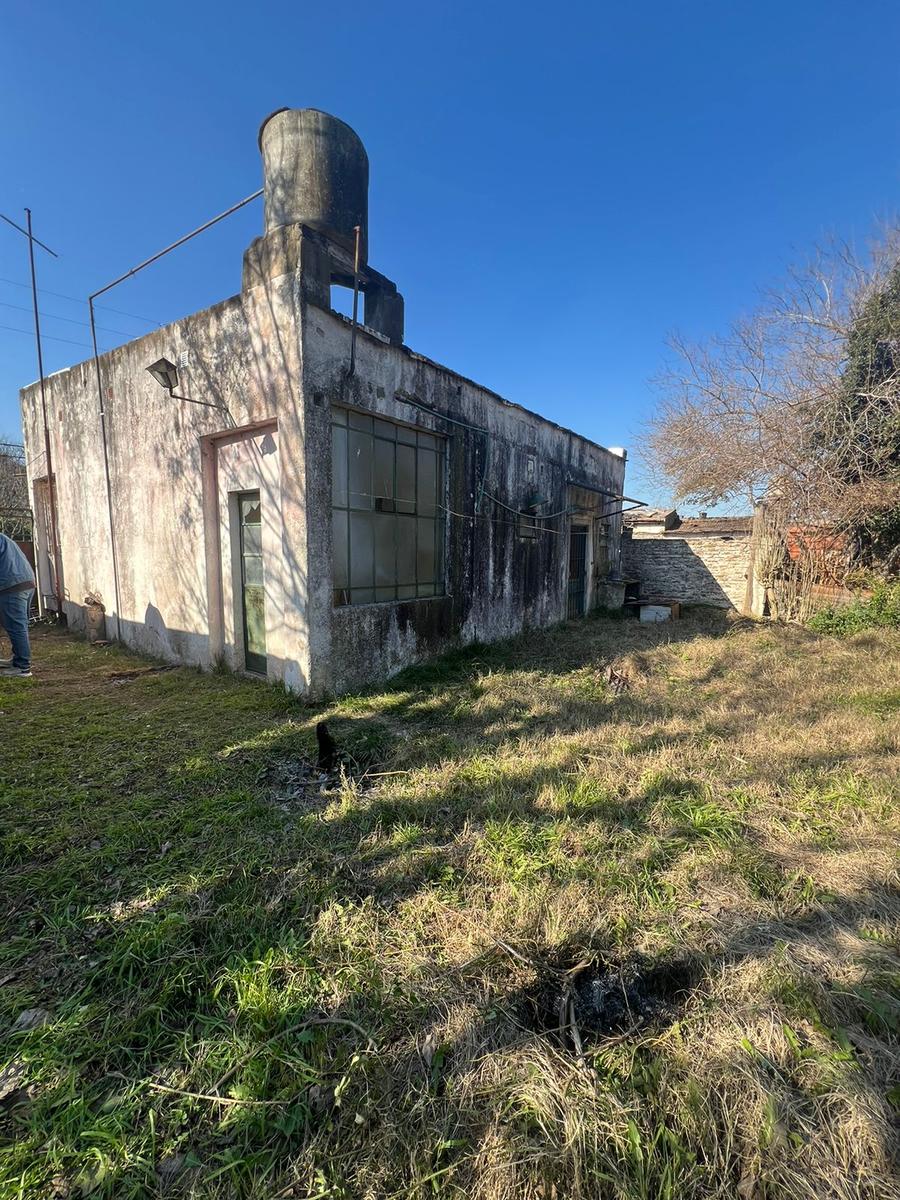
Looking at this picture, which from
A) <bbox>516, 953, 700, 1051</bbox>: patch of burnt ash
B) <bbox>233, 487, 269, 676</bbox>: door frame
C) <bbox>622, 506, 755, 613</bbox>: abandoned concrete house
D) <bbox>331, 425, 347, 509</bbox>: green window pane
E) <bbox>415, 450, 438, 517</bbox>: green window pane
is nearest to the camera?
<bbox>516, 953, 700, 1051</bbox>: patch of burnt ash

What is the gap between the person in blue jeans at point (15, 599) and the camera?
530 centimetres

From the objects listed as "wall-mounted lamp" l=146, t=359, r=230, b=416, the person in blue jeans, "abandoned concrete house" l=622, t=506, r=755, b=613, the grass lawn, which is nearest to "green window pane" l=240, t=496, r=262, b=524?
"wall-mounted lamp" l=146, t=359, r=230, b=416

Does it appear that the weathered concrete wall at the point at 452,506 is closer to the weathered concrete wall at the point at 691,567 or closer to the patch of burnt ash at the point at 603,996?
the patch of burnt ash at the point at 603,996

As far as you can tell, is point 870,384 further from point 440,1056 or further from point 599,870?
point 440,1056

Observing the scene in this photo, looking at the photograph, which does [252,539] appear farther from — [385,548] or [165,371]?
[165,371]

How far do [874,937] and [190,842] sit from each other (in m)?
3.17

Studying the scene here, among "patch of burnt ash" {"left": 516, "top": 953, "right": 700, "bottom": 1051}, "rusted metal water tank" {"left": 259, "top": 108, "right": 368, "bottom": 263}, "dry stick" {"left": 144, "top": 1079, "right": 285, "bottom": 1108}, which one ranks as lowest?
"patch of burnt ash" {"left": 516, "top": 953, "right": 700, "bottom": 1051}

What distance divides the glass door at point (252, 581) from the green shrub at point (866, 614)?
9720mm

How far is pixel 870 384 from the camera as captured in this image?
9141mm

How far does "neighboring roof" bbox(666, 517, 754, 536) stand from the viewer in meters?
13.7

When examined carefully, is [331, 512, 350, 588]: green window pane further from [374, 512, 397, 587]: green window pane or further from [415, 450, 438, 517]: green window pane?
[415, 450, 438, 517]: green window pane

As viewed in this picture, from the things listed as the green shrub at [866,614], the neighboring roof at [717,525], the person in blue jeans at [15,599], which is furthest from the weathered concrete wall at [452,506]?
the neighboring roof at [717,525]

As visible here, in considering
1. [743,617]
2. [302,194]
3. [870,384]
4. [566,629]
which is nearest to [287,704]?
[302,194]

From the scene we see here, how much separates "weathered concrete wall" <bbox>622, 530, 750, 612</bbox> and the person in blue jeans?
44.9ft
